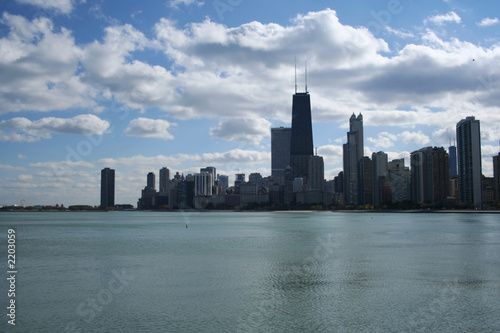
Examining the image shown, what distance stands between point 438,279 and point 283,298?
19.6 meters

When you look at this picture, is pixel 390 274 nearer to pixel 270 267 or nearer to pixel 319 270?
pixel 319 270

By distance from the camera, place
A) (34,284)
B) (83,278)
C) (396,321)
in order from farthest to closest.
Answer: (83,278)
(34,284)
(396,321)

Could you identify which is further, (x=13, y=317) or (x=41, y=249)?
(x=41, y=249)

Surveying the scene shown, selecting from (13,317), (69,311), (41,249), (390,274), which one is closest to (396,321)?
(390,274)

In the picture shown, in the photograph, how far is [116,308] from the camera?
38.6 m

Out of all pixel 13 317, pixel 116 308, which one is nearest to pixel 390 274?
pixel 116 308

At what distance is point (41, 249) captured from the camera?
8125 cm

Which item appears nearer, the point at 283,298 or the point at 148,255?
the point at 283,298

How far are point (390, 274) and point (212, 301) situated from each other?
77.8ft

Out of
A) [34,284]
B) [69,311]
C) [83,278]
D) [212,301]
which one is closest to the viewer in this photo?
[69,311]

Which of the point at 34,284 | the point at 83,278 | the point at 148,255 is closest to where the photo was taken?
the point at 34,284

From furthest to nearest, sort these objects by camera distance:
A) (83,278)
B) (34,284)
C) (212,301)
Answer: (83,278) < (34,284) < (212,301)

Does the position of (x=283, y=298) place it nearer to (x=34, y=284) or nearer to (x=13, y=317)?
(x=13, y=317)

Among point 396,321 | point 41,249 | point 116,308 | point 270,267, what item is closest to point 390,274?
point 270,267
